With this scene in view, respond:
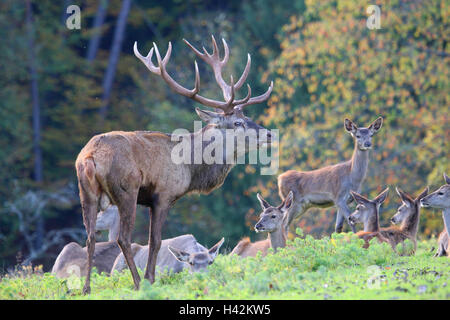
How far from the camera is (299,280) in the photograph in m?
7.86

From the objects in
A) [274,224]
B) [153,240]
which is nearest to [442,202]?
[274,224]

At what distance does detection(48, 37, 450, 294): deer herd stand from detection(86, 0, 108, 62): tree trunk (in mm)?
17086

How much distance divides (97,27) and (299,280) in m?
21.9

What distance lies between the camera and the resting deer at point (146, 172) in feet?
27.0

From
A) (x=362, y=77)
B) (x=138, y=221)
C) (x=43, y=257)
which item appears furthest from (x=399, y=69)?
(x=43, y=257)

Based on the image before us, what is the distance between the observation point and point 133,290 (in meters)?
8.31

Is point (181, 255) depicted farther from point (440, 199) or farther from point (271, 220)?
point (440, 199)

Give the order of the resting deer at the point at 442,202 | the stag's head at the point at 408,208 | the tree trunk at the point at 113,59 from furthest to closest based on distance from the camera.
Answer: the tree trunk at the point at 113,59
the stag's head at the point at 408,208
the resting deer at the point at 442,202

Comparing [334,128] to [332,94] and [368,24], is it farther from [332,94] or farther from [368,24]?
[368,24]

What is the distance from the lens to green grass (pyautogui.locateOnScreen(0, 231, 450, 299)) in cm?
734

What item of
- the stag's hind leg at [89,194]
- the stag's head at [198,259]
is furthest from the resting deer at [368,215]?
the stag's hind leg at [89,194]

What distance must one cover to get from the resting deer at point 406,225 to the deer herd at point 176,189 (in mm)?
14

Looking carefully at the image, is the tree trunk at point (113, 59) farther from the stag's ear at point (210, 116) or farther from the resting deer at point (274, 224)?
the stag's ear at point (210, 116)
